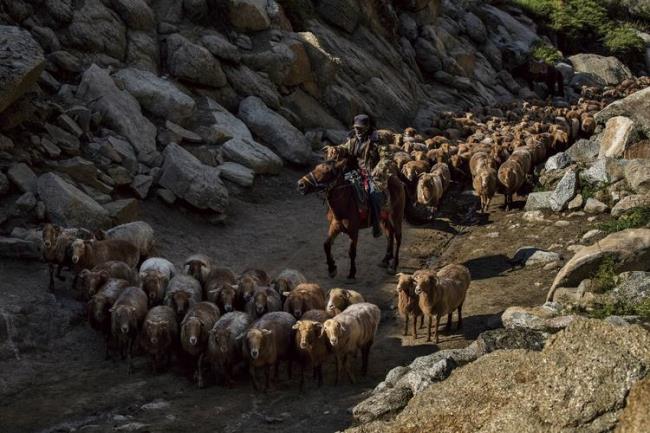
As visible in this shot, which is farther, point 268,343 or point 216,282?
point 216,282

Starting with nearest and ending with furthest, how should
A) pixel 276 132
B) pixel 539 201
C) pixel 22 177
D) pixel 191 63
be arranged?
pixel 22 177, pixel 539 201, pixel 191 63, pixel 276 132

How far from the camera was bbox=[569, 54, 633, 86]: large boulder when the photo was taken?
165 feet

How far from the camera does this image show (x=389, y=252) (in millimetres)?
18531

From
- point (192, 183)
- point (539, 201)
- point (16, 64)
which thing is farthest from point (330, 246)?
point (16, 64)

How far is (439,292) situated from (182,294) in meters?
4.64

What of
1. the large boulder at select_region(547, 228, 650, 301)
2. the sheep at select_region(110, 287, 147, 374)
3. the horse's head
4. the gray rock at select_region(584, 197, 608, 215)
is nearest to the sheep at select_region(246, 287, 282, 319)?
the sheep at select_region(110, 287, 147, 374)

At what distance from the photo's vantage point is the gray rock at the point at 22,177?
56.7ft

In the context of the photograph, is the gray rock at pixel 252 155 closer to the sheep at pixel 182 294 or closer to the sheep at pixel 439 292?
the sheep at pixel 182 294

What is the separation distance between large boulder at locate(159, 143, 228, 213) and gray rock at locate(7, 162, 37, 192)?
378 centimetres

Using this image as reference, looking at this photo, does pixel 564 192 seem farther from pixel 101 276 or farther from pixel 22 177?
pixel 22 177

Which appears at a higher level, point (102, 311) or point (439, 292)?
point (439, 292)

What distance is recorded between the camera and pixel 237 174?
22.9 meters

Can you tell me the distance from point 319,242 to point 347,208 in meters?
3.08

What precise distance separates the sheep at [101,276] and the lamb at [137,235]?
1.79 meters
